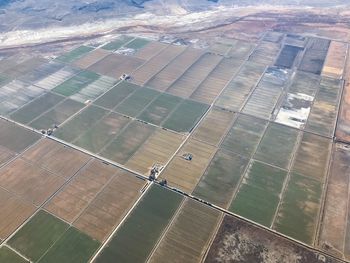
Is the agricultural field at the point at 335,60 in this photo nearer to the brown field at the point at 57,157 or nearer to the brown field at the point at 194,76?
the brown field at the point at 194,76

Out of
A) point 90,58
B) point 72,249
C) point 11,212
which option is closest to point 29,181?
point 11,212

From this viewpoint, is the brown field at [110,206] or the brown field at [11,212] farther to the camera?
the brown field at [110,206]

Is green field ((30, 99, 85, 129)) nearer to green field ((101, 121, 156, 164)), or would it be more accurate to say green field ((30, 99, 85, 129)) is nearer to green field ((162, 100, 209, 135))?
green field ((101, 121, 156, 164))

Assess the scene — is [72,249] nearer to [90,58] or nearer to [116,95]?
[116,95]

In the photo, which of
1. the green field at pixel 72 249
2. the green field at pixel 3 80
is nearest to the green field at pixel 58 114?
the green field at pixel 3 80

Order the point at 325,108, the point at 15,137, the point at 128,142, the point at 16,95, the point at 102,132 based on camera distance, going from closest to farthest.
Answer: the point at 128,142 < the point at 15,137 < the point at 102,132 < the point at 325,108 < the point at 16,95

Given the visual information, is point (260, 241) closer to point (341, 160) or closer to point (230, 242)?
point (230, 242)
